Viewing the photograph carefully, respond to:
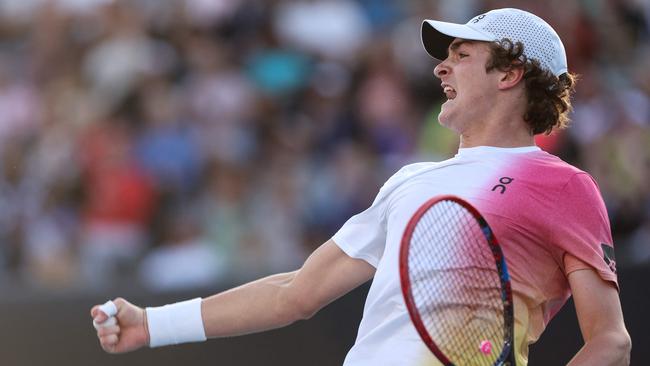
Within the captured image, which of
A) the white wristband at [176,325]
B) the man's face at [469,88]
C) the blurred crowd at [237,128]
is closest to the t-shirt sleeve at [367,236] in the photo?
Answer: the man's face at [469,88]

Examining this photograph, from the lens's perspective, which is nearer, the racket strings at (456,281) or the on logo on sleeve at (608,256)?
the racket strings at (456,281)

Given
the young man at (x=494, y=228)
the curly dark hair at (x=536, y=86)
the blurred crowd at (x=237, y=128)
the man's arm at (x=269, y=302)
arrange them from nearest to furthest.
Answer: the young man at (x=494, y=228)
the curly dark hair at (x=536, y=86)
the man's arm at (x=269, y=302)
the blurred crowd at (x=237, y=128)

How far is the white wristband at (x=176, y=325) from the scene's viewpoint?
148 inches

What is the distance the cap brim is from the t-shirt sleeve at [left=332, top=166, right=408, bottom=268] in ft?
1.42

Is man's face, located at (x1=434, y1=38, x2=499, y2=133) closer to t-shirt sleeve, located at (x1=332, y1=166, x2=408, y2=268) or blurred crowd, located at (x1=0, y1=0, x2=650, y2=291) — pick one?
t-shirt sleeve, located at (x1=332, y1=166, x2=408, y2=268)

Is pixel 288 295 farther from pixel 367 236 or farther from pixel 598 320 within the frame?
pixel 598 320

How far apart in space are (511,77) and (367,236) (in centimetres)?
64

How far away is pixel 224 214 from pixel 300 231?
0.50m

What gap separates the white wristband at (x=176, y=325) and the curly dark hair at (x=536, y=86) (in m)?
1.18

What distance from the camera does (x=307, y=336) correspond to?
6.14 meters

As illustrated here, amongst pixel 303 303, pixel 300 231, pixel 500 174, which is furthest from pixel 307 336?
pixel 500 174

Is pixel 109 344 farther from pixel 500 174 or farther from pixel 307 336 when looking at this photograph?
pixel 307 336

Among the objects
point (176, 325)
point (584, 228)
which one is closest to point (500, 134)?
point (584, 228)

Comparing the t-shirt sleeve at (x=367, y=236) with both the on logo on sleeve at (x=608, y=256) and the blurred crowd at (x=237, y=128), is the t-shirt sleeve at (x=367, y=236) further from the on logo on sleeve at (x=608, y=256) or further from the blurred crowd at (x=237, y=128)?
the blurred crowd at (x=237, y=128)
